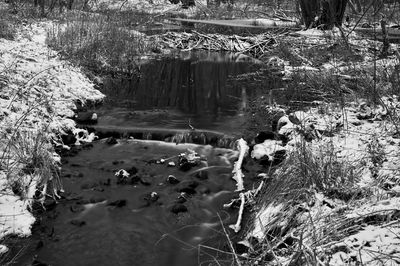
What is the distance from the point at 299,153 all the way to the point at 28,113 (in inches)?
169

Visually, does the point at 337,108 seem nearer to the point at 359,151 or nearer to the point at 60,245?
the point at 359,151

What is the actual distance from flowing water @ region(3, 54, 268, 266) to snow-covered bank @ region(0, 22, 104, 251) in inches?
13.2

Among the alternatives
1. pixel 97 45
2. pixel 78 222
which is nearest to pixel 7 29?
pixel 97 45

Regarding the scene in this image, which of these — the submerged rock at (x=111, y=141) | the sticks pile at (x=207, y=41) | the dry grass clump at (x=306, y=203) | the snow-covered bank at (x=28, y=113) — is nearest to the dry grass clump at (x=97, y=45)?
the snow-covered bank at (x=28, y=113)

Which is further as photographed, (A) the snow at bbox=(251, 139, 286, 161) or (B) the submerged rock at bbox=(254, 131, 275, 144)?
(B) the submerged rock at bbox=(254, 131, 275, 144)

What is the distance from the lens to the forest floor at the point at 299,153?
3.22m

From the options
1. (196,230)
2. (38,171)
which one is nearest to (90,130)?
(38,171)

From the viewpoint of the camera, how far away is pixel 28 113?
649cm

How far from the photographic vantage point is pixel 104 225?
463cm

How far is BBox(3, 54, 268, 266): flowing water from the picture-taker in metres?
4.15

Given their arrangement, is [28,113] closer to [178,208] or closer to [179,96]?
[178,208]

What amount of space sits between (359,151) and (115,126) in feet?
14.7

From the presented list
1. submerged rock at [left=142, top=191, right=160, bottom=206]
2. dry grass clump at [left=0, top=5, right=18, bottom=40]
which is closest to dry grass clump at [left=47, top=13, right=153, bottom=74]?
dry grass clump at [left=0, top=5, right=18, bottom=40]

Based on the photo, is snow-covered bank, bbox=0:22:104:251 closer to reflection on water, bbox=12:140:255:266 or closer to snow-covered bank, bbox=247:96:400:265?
reflection on water, bbox=12:140:255:266
